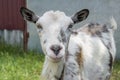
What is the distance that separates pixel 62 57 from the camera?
5688mm

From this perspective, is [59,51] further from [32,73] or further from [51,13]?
[32,73]

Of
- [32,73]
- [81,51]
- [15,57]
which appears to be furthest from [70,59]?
[15,57]

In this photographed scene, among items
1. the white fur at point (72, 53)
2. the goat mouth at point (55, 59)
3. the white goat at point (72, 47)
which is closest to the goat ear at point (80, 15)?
the white goat at point (72, 47)

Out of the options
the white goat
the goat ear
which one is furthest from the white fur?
the goat ear

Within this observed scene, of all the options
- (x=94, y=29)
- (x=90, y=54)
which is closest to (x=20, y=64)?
(x=94, y=29)

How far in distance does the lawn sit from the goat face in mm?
3077

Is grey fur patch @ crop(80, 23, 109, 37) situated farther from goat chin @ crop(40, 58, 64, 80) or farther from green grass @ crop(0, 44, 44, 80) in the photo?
green grass @ crop(0, 44, 44, 80)

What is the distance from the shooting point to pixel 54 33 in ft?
18.6

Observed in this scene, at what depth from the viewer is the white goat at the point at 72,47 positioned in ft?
18.6

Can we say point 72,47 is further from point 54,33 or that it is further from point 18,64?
point 18,64

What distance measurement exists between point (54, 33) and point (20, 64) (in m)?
4.50

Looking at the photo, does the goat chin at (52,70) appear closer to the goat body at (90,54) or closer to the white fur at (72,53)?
the white fur at (72,53)

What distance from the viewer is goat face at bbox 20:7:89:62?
5.52 meters

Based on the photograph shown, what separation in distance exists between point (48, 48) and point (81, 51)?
995 mm
